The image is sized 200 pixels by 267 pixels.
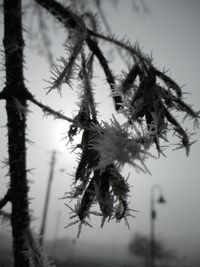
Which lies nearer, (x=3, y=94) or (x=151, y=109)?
(x=151, y=109)

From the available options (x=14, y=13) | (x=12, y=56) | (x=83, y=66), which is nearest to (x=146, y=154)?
(x=83, y=66)

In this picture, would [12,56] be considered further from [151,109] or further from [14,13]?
[151,109]

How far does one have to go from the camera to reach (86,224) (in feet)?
2.70

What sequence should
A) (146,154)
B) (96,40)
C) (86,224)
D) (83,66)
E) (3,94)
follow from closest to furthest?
(146,154), (86,224), (83,66), (3,94), (96,40)

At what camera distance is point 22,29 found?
1.33 m

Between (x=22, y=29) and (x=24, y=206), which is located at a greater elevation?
(x=22, y=29)

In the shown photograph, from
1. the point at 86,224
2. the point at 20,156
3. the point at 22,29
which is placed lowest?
the point at 86,224

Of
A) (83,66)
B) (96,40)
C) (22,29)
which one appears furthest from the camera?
(96,40)

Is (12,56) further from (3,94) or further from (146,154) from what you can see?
(146,154)

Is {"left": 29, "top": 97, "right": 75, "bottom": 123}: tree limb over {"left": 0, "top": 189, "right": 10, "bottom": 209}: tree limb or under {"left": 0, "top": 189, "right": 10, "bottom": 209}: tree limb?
over

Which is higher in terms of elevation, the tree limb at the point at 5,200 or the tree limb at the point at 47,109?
the tree limb at the point at 47,109

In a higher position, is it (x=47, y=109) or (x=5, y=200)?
(x=47, y=109)

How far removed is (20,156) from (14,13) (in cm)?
63

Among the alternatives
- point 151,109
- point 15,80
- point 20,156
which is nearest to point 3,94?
point 15,80
